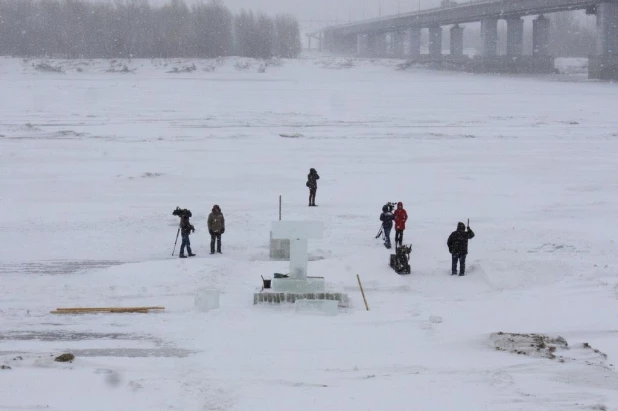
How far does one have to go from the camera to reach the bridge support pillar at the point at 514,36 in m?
103

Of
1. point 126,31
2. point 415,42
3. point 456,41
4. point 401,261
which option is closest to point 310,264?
point 401,261

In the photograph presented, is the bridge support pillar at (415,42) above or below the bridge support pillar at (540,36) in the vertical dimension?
above

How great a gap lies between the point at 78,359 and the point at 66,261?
6247 mm

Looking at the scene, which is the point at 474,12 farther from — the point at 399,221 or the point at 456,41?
the point at 399,221

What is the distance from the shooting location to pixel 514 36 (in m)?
104

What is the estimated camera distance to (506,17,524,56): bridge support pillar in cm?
10300

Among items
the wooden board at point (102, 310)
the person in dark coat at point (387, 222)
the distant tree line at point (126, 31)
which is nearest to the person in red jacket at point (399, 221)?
the person in dark coat at point (387, 222)

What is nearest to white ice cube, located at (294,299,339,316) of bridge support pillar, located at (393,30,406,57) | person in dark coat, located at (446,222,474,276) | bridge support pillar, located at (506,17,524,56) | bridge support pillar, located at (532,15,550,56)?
person in dark coat, located at (446,222,474,276)

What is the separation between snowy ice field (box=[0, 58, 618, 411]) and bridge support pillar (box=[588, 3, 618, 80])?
4359cm

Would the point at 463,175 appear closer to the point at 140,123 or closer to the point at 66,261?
the point at 66,261

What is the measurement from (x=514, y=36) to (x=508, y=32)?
980 millimetres

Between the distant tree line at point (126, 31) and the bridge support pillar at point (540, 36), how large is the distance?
124 feet

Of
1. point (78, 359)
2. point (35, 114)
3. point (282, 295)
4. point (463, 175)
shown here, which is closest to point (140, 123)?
point (35, 114)

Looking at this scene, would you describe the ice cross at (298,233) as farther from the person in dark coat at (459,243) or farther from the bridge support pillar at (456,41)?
the bridge support pillar at (456,41)
